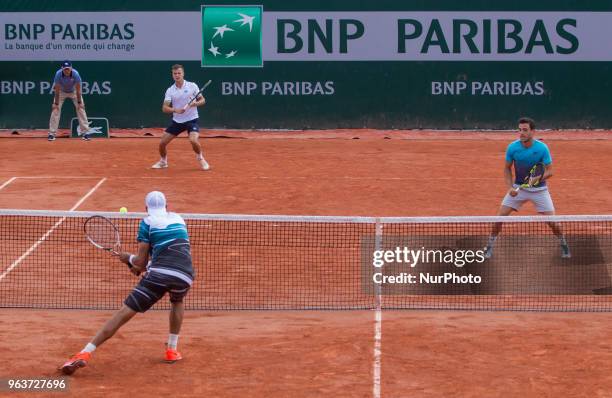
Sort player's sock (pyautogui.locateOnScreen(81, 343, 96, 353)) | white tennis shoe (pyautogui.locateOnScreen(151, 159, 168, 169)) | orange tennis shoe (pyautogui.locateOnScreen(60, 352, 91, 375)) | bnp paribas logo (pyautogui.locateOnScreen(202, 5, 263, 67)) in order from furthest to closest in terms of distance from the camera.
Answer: bnp paribas logo (pyautogui.locateOnScreen(202, 5, 263, 67)) → white tennis shoe (pyautogui.locateOnScreen(151, 159, 168, 169)) → player's sock (pyautogui.locateOnScreen(81, 343, 96, 353)) → orange tennis shoe (pyautogui.locateOnScreen(60, 352, 91, 375))

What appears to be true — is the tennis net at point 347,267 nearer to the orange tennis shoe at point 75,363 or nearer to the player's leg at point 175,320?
the player's leg at point 175,320

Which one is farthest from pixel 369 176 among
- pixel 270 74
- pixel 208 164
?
pixel 270 74

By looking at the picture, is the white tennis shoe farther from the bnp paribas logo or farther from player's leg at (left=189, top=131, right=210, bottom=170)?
the bnp paribas logo

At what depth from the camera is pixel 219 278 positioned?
13242 millimetres

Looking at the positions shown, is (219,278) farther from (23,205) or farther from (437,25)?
(437,25)

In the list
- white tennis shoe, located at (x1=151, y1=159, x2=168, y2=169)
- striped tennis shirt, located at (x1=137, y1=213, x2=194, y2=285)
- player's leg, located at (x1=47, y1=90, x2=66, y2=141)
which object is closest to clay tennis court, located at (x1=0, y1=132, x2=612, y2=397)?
striped tennis shirt, located at (x1=137, y1=213, x2=194, y2=285)

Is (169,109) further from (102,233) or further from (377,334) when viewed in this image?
(377,334)

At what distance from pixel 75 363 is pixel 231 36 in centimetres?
1632

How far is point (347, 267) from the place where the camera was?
13711mm

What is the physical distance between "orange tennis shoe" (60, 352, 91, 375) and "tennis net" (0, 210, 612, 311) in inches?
97.7

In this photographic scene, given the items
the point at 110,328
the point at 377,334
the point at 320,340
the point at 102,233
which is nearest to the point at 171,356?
the point at 110,328

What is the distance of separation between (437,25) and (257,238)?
11.4 m

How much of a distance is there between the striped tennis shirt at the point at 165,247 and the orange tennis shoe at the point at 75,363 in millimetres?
934

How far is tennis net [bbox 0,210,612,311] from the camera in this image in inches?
483
